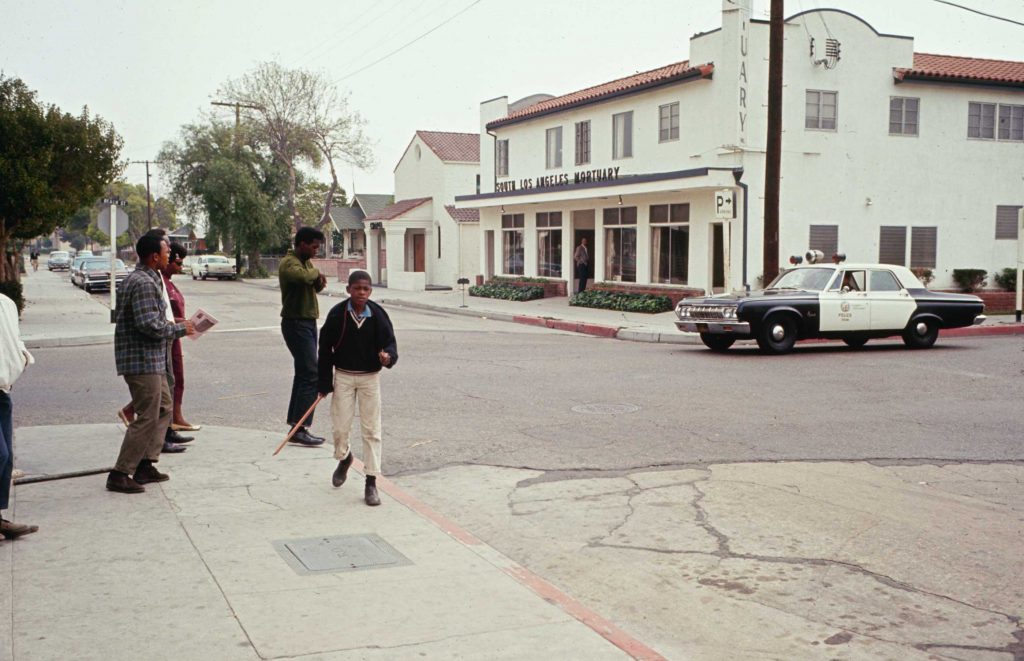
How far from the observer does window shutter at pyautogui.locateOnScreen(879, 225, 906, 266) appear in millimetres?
27219

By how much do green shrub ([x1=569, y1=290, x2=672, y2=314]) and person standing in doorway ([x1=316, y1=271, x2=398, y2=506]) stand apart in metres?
20.3

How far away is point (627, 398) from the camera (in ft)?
39.5

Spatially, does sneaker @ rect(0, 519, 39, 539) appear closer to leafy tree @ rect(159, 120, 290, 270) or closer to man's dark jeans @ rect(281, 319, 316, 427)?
man's dark jeans @ rect(281, 319, 316, 427)

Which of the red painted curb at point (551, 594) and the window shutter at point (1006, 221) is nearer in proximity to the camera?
the red painted curb at point (551, 594)

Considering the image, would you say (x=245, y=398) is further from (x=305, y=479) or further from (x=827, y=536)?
(x=827, y=536)

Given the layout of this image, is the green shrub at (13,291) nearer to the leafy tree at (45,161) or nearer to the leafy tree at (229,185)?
the leafy tree at (45,161)

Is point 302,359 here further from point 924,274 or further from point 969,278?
point 969,278

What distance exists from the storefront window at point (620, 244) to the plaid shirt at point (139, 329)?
2356 cm

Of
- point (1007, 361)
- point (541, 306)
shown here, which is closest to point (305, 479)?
point (1007, 361)

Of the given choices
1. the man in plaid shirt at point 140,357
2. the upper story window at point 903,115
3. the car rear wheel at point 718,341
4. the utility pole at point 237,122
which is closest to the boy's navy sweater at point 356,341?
the man in plaid shirt at point 140,357

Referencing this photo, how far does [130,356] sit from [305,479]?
1.68 metres

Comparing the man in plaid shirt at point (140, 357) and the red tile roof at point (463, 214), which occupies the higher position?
the red tile roof at point (463, 214)

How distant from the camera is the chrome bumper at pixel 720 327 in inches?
668

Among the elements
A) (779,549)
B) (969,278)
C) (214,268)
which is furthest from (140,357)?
(214,268)
